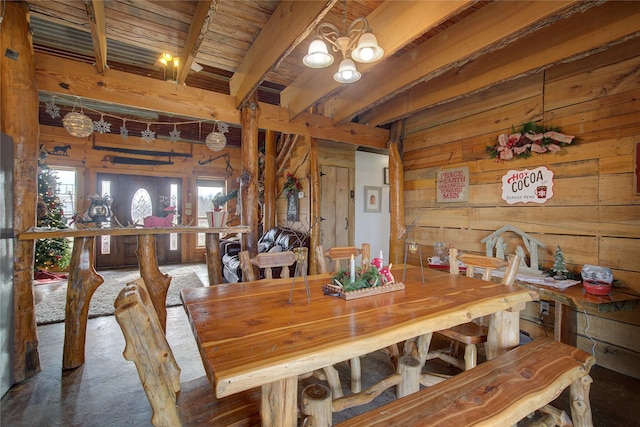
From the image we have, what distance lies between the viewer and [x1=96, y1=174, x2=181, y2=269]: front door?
6.07 metres

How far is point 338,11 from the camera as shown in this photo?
2186mm

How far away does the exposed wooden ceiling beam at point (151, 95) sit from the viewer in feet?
7.84

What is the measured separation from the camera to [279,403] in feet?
3.30

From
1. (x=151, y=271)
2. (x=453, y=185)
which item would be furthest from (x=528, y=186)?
(x=151, y=271)

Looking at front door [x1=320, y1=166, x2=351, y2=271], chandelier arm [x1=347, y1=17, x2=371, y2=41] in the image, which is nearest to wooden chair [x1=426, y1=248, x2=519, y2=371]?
chandelier arm [x1=347, y1=17, x2=371, y2=41]

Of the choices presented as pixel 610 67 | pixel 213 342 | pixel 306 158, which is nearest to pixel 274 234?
pixel 306 158

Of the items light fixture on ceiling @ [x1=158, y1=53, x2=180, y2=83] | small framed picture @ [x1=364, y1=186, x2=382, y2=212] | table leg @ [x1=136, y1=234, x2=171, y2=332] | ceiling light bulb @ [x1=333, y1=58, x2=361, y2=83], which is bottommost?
table leg @ [x1=136, y1=234, x2=171, y2=332]

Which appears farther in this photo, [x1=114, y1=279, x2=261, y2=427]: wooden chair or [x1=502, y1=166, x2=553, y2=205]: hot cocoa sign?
[x1=502, y1=166, x2=553, y2=205]: hot cocoa sign

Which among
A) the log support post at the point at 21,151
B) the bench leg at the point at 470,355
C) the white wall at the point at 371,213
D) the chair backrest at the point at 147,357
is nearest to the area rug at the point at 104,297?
the log support post at the point at 21,151

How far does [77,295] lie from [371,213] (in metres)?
4.36

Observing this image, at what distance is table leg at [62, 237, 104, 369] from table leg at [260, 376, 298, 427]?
201 centimetres

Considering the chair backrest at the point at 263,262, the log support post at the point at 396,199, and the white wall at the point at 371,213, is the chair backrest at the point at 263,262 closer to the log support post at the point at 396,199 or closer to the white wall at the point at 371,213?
the log support post at the point at 396,199

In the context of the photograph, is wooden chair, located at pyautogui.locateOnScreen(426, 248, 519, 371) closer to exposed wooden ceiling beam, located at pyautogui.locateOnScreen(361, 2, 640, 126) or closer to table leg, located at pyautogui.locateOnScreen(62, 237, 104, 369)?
exposed wooden ceiling beam, located at pyautogui.locateOnScreen(361, 2, 640, 126)

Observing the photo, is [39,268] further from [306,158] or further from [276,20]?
[276,20]
